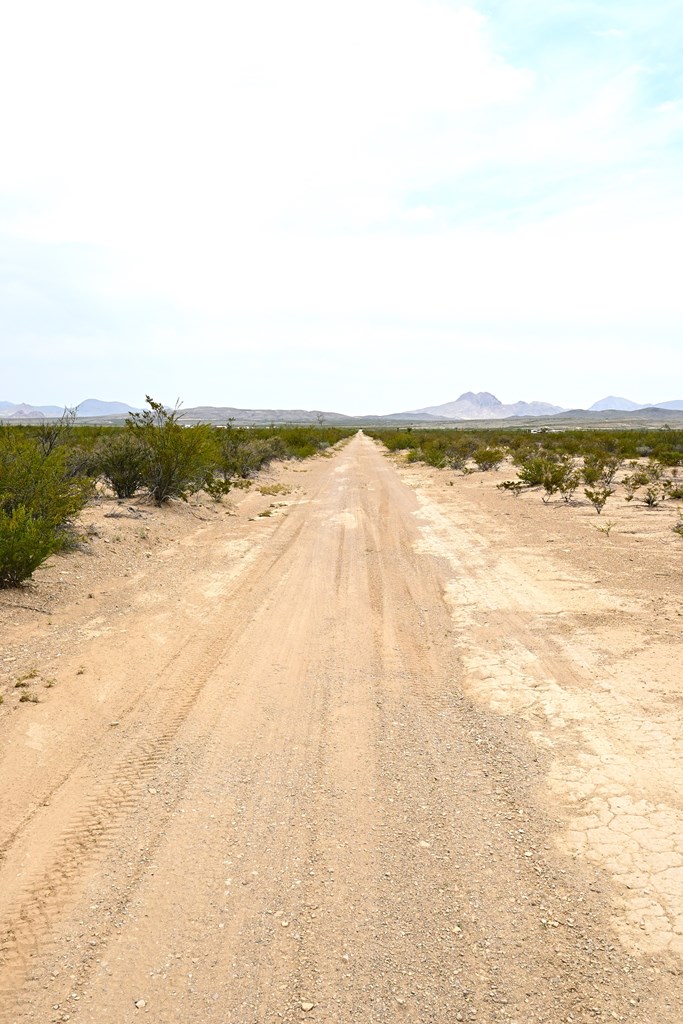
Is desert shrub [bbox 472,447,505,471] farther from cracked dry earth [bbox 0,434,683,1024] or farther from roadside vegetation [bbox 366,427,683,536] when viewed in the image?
cracked dry earth [bbox 0,434,683,1024]

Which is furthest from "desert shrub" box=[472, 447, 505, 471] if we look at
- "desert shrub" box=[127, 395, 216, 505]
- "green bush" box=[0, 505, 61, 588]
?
"green bush" box=[0, 505, 61, 588]

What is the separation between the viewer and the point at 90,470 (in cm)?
1569

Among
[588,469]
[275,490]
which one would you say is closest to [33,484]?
[275,490]

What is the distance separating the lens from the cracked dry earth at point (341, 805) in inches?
114

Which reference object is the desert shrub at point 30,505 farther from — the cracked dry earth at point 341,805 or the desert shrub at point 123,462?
the desert shrub at point 123,462

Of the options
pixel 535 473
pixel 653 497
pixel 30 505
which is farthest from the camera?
pixel 535 473

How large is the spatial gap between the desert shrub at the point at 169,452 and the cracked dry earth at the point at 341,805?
730cm

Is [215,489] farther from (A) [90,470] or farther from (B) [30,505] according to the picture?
(B) [30,505]

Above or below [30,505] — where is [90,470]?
above

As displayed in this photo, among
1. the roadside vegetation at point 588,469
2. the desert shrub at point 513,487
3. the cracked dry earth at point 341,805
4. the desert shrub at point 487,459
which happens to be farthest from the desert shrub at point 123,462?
the desert shrub at point 487,459

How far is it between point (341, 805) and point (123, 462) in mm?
13418

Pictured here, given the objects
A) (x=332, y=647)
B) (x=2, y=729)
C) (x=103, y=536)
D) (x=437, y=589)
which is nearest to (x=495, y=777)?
(x=332, y=647)

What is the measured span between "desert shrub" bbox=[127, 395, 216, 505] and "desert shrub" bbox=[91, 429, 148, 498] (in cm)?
13

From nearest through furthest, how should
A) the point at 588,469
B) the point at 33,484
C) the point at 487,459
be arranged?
1. the point at 33,484
2. the point at 588,469
3. the point at 487,459
